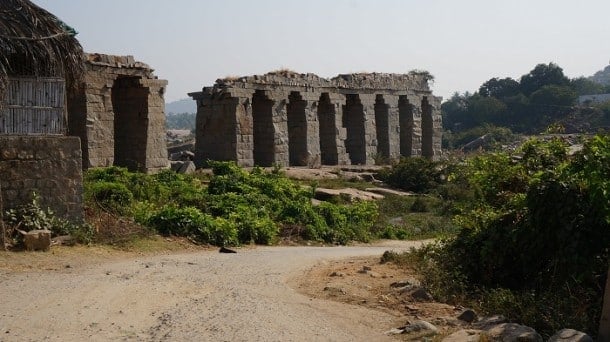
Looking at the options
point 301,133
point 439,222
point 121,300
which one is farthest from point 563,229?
point 301,133

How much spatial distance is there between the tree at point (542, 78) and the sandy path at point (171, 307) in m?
54.4

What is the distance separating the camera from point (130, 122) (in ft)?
72.1

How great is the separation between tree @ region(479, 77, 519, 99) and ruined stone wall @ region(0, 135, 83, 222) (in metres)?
54.3

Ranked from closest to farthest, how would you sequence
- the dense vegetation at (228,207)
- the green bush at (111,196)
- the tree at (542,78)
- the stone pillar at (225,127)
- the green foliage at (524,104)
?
the dense vegetation at (228,207) < the green bush at (111,196) < the stone pillar at (225,127) < the green foliage at (524,104) < the tree at (542,78)

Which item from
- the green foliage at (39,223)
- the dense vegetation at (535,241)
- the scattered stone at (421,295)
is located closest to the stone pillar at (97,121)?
the green foliage at (39,223)

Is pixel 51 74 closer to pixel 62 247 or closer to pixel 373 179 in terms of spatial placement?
pixel 62 247

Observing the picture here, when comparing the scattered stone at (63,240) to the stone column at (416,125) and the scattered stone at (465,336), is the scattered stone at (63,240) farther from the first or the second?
the stone column at (416,125)

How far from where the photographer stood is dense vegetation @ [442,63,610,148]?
163 ft

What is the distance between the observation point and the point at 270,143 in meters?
25.7

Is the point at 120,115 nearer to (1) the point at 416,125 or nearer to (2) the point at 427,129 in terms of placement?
(1) the point at 416,125

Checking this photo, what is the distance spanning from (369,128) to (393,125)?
5.43 ft

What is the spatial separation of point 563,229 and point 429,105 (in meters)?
26.7

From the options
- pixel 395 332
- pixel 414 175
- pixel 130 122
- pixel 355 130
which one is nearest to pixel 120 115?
pixel 130 122

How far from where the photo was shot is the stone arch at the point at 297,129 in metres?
27.3
